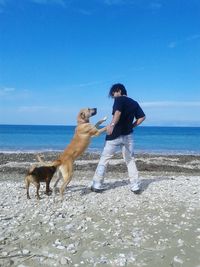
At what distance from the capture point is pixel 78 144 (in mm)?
10102

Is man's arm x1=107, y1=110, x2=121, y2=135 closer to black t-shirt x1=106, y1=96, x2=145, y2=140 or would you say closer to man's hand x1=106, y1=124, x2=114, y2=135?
man's hand x1=106, y1=124, x2=114, y2=135

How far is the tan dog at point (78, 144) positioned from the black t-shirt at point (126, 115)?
A: 1.17 ft

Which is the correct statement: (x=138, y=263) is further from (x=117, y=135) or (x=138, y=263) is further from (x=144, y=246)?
(x=117, y=135)

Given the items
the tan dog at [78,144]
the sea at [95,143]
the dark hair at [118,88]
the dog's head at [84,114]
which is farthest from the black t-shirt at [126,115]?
the sea at [95,143]

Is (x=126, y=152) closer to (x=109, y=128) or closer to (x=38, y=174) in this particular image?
(x=109, y=128)

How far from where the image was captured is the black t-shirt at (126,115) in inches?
Answer: 391

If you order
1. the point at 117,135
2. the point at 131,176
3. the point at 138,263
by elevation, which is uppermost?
the point at 117,135

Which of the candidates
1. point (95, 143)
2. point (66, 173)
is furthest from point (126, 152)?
point (95, 143)

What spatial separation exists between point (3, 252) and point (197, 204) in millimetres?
4890

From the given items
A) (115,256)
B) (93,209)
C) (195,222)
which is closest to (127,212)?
(93,209)

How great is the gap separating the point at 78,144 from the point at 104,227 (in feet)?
8.94

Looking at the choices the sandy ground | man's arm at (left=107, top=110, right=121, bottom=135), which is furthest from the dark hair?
the sandy ground

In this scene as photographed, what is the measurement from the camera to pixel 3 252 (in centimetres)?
688

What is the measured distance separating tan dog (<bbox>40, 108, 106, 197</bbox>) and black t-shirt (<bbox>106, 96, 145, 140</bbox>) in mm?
356
